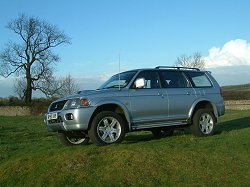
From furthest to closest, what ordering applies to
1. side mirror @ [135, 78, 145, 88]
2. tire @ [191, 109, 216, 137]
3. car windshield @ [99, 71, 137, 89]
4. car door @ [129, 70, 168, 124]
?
tire @ [191, 109, 216, 137]
car windshield @ [99, 71, 137, 89]
side mirror @ [135, 78, 145, 88]
car door @ [129, 70, 168, 124]

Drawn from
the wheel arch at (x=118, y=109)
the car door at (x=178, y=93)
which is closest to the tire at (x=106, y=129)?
the wheel arch at (x=118, y=109)

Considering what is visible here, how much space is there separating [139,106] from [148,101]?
0.89ft

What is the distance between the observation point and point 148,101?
32.4 feet

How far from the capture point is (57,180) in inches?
294

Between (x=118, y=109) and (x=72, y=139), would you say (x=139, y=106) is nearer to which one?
(x=118, y=109)

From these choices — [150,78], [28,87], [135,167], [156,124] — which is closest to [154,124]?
[156,124]

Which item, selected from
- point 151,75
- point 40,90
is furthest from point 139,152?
point 40,90

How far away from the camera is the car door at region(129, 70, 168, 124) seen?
9.70 meters

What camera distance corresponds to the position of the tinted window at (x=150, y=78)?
10.3m

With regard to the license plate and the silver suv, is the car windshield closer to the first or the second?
the silver suv

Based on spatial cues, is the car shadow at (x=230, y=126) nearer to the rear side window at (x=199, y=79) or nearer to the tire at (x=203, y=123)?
the tire at (x=203, y=123)

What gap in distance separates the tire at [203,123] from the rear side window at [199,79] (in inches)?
28.9

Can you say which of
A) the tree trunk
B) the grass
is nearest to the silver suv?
the grass

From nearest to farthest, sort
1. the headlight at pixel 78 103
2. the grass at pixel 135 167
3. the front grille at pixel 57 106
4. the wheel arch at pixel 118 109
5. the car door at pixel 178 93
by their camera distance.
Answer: the grass at pixel 135 167 → the headlight at pixel 78 103 → the wheel arch at pixel 118 109 → the front grille at pixel 57 106 → the car door at pixel 178 93
